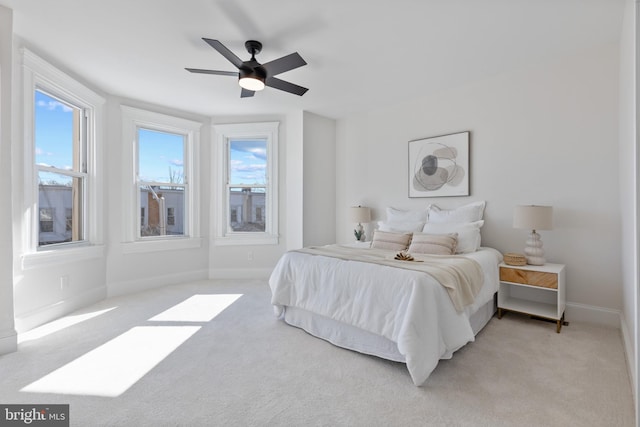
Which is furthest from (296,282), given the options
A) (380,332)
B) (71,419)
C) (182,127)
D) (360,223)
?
(182,127)

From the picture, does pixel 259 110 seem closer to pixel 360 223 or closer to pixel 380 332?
pixel 360 223

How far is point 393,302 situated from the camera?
2133mm

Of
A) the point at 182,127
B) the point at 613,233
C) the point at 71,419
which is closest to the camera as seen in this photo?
the point at 71,419

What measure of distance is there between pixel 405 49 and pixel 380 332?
102 inches

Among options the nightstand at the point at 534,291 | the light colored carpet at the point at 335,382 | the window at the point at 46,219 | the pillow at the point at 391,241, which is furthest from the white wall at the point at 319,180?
the window at the point at 46,219

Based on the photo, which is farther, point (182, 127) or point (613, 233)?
point (182, 127)

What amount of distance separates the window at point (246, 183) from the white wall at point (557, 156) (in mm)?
2343

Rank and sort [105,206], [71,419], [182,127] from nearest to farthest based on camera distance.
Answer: [71,419] < [105,206] < [182,127]

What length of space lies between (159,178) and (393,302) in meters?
3.96

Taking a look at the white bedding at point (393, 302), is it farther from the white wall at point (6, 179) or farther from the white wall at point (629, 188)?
the white wall at point (6, 179)

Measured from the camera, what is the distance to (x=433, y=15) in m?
2.38

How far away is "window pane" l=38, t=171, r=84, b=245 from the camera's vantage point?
3051mm

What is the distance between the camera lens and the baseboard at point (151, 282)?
3.95 m

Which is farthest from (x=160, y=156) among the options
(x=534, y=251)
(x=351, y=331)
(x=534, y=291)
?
(x=534, y=291)
